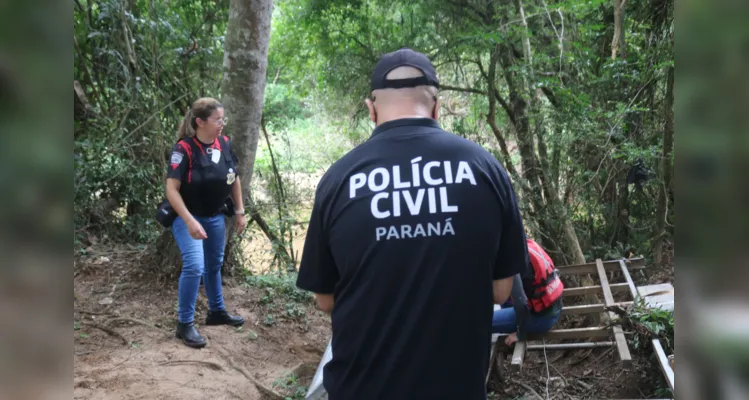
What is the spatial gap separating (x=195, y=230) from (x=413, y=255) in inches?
104

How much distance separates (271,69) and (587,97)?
20.4 feet

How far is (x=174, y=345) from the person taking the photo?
4195 millimetres

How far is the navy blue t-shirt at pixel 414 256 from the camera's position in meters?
1.49

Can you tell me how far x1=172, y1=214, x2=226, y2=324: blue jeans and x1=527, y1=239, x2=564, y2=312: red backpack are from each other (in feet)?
7.69

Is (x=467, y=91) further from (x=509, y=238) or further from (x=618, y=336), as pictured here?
(x=509, y=238)

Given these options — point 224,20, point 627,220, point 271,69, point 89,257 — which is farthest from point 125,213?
point 627,220

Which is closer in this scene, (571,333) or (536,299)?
(536,299)

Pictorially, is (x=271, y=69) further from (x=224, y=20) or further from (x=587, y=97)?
(x=587, y=97)

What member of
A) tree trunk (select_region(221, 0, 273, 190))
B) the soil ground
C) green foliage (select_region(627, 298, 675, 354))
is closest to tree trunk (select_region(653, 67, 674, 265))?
the soil ground

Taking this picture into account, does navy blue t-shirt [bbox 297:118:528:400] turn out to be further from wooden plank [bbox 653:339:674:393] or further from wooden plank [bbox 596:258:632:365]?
wooden plank [bbox 596:258:632:365]

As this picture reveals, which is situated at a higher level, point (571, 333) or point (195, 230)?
point (195, 230)

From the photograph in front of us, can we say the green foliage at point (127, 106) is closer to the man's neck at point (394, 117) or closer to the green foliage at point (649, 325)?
the man's neck at point (394, 117)

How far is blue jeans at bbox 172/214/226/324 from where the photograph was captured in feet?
13.0

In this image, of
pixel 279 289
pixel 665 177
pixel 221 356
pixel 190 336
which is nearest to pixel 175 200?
pixel 190 336
